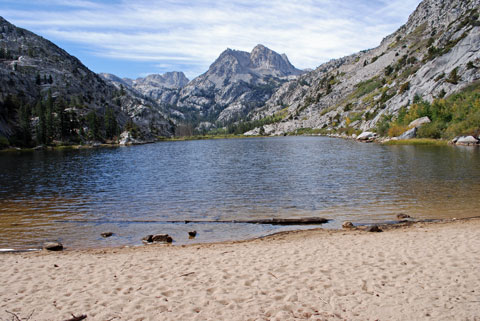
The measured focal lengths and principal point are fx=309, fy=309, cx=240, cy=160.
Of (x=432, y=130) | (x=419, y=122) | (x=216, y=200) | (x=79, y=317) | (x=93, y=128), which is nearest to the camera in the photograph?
(x=79, y=317)

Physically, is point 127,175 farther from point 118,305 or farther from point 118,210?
point 118,305

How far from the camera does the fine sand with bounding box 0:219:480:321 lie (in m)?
9.37

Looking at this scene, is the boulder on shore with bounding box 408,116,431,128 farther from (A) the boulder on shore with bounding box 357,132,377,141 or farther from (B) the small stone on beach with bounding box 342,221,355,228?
(B) the small stone on beach with bounding box 342,221,355,228

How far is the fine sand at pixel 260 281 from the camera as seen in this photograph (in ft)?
30.7

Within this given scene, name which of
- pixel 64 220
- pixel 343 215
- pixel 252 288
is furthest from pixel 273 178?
pixel 252 288

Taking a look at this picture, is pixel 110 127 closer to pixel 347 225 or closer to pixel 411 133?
pixel 411 133

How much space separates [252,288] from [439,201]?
23.7m

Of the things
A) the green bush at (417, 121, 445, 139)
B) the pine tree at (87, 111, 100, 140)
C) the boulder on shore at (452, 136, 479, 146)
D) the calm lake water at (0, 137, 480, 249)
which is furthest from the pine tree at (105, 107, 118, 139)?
the boulder on shore at (452, 136, 479, 146)

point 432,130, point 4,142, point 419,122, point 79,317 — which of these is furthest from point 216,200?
point 4,142

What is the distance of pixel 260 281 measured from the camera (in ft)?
38.5

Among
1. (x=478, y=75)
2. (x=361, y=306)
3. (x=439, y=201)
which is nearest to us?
(x=361, y=306)

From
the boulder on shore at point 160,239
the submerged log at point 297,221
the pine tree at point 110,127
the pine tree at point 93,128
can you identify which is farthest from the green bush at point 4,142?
the submerged log at point 297,221

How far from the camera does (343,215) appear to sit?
2444 cm

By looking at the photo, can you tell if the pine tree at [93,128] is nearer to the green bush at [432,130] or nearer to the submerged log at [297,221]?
the green bush at [432,130]
